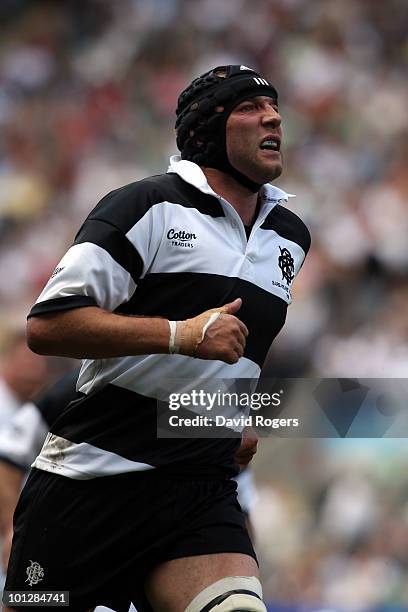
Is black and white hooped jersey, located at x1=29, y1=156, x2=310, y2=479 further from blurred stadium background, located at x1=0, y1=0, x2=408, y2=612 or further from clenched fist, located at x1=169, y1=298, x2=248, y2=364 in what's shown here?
blurred stadium background, located at x1=0, y1=0, x2=408, y2=612

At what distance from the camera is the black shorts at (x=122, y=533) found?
12.0 feet

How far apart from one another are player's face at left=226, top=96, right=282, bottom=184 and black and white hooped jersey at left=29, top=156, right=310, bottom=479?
0.59ft

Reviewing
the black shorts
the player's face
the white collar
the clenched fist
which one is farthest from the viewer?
the player's face

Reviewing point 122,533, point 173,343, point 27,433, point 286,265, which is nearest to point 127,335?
point 173,343

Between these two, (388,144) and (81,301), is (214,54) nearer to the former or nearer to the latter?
(388,144)

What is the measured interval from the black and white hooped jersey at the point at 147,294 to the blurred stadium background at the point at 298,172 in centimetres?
401

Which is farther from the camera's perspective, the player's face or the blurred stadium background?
the blurred stadium background

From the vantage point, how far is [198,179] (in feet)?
12.8

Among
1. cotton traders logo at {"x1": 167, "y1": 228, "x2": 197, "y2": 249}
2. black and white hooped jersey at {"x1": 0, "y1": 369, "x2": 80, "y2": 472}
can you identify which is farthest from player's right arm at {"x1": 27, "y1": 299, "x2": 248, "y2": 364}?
black and white hooped jersey at {"x1": 0, "y1": 369, "x2": 80, "y2": 472}

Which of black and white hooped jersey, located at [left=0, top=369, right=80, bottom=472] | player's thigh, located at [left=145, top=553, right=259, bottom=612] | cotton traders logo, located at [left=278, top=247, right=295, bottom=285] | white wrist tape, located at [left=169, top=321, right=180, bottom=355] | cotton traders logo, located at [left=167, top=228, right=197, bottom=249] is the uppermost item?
black and white hooped jersey, located at [left=0, top=369, right=80, bottom=472]

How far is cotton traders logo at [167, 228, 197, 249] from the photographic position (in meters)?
3.71

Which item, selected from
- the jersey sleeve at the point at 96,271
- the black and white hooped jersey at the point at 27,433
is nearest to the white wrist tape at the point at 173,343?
the jersey sleeve at the point at 96,271

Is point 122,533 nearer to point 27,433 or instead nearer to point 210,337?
point 210,337

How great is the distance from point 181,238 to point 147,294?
21cm
